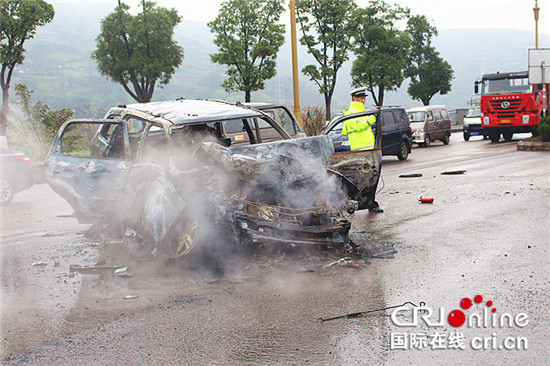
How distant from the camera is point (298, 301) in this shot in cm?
461

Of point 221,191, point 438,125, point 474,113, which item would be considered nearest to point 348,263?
point 221,191

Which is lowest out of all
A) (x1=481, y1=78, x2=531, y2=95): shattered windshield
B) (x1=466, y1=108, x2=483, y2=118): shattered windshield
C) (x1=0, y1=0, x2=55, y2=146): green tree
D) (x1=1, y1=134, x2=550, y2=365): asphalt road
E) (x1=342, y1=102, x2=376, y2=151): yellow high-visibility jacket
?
(x1=1, y1=134, x2=550, y2=365): asphalt road

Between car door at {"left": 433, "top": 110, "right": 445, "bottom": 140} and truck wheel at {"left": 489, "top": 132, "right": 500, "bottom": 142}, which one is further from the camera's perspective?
car door at {"left": 433, "top": 110, "right": 445, "bottom": 140}

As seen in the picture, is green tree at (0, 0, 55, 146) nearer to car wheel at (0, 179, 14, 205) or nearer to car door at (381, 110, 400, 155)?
car wheel at (0, 179, 14, 205)

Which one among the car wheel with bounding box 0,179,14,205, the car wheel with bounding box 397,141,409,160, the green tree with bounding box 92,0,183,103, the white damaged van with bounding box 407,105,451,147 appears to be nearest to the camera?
the car wheel with bounding box 0,179,14,205

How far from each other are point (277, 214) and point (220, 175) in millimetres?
728

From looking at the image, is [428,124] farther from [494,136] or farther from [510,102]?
[510,102]

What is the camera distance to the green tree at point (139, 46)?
33.6 meters

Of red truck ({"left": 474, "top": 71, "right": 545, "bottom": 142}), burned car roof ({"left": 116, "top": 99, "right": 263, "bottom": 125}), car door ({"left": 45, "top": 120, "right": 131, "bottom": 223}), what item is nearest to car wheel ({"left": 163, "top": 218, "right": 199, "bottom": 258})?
burned car roof ({"left": 116, "top": 99, "right": 263, "bottom": 125})

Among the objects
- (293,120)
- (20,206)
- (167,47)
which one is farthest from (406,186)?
(167,47)

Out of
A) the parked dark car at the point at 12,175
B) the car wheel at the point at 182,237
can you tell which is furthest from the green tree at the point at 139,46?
the car wheel at the point at 182,237

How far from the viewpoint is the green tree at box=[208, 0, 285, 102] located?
33.8m

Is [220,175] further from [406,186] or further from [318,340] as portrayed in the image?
[406,186]

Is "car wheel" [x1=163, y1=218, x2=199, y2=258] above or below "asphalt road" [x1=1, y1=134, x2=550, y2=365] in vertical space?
above
